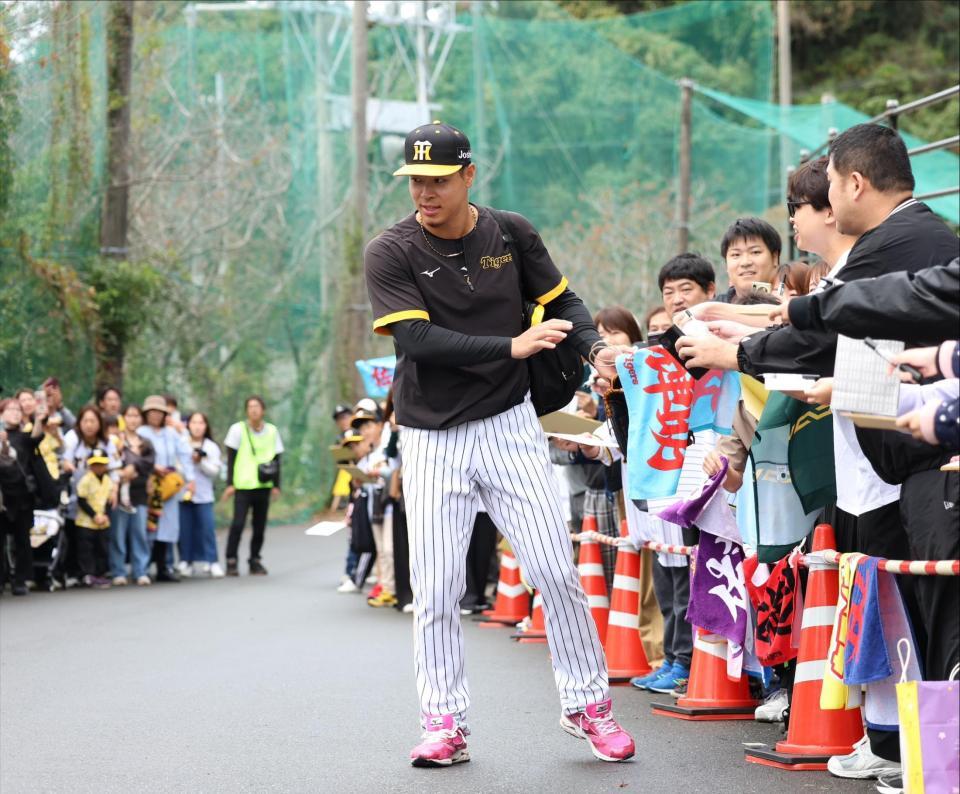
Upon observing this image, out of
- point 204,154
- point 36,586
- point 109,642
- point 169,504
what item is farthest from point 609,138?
point 109,642

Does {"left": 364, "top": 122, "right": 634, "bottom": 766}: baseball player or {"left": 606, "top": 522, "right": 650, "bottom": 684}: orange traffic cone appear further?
{"left": 606, "top": 522, "right": 650, "bottom": 684}: orange traffic cone

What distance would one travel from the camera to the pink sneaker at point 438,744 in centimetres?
593

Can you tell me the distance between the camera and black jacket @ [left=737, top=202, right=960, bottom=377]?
4.62 meters

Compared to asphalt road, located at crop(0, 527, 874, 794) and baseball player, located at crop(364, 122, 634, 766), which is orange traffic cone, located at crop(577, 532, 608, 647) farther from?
baseball player, located at crop(364, 122, 634, 766)

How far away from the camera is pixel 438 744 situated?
593 centimetres

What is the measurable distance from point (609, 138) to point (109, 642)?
17.9 metres

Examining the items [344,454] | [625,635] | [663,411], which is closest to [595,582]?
[625,635]

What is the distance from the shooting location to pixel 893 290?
Answer: 4.09m

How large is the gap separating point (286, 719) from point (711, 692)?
204cm

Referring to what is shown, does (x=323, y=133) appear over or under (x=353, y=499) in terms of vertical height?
over

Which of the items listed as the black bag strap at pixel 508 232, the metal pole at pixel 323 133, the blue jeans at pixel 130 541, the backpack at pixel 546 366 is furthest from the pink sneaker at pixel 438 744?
the metal pole at pixel 323 133

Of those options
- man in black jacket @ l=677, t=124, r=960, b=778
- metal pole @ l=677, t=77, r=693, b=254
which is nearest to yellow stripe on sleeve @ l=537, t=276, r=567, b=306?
man in black jacket @ l=677, t=124, r=960, b=778

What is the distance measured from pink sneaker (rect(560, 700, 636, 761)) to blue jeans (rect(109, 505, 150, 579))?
10.7 meters

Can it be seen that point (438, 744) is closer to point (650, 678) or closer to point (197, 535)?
point (650, 678)
